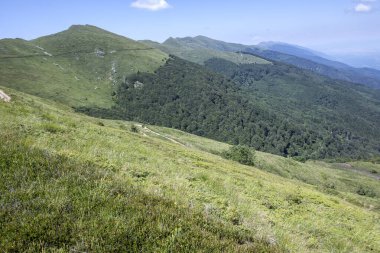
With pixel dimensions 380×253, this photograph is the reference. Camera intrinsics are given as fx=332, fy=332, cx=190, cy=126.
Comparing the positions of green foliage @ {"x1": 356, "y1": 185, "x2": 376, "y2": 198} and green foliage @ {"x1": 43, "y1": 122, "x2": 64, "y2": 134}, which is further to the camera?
green foliage @ {"x1": 356, "y1": 185, "x2": 376, "y2": 198}

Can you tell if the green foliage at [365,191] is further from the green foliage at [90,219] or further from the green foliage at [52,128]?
the green foliage at [90,219]

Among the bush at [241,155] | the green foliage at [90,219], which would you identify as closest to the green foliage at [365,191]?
the bush at [241,155]

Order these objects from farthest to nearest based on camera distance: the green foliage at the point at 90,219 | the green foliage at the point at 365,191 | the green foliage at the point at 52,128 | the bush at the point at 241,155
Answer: the green foliage at the point at 365,191 → the bush at the point at 241,155 → the green foliage at the point at 52,128 → the green foliage at the point at 90,219

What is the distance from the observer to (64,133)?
17250mm

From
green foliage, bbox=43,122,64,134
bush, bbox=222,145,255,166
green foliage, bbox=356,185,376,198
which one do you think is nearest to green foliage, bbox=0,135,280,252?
green foliage, bbox=43,122,64,134

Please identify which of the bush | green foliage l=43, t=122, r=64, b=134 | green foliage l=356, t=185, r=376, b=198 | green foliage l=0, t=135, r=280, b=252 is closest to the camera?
green foliage l=0, t=135, r=280, b=252

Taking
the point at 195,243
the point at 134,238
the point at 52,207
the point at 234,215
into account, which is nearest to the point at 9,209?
the point at 52,207

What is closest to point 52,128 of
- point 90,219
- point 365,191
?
point 90,219

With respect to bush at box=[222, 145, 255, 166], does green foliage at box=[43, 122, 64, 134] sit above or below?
above

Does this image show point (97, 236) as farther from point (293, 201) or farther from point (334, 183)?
point (334, 183)

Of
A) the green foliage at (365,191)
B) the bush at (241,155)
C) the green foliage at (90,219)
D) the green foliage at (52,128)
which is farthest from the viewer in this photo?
the green foliage at (365,191)

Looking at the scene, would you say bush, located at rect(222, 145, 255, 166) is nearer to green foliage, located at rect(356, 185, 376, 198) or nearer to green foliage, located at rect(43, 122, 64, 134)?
green foliage, located at rect(356, 185, 376, 198)

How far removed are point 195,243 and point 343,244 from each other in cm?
898

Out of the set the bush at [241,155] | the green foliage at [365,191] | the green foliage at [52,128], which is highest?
the green foliage at [52,128]
